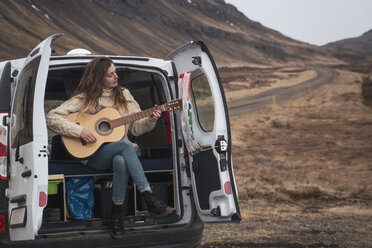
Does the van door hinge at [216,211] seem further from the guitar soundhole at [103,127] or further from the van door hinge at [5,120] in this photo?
the van door hinge at [5,120]

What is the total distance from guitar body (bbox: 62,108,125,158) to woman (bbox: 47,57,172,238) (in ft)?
0.20

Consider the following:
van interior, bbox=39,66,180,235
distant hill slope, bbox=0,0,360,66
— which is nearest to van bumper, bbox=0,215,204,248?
van interior, bbox=39,66,180,235

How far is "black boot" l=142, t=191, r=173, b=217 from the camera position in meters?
4.74

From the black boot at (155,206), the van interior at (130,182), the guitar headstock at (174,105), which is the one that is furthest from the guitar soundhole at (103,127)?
the black boot at (155,206)

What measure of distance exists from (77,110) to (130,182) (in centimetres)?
93

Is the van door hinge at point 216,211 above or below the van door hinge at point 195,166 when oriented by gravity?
below

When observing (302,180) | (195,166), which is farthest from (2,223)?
(302,180)

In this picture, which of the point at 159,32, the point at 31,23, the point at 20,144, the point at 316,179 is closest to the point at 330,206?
the point at 316,179

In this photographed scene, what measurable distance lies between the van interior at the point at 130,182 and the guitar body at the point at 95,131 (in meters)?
0.18

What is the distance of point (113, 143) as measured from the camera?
473 centimetres

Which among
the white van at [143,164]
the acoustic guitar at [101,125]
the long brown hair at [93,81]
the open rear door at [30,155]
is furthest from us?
the long brown hair at [93,81]

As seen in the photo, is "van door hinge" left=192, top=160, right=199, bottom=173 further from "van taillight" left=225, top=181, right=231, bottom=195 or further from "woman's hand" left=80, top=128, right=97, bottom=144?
"woman's hand" left=80, top=128, right=97, bottom=144

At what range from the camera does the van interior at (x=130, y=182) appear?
473 cm

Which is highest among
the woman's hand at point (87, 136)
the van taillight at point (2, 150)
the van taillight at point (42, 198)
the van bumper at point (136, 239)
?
the woman's hand at point (87, 136)
